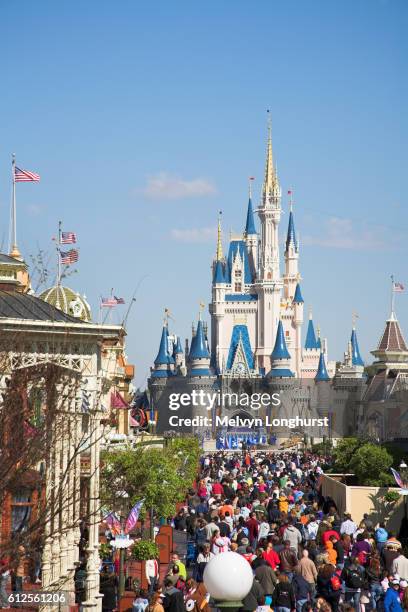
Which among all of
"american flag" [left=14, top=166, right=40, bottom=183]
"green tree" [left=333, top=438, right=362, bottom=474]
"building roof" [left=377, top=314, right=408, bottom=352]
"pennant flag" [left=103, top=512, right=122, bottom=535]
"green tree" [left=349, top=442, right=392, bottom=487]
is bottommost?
"pennant flag" [left=103, top=512, right=122, bottom=535]

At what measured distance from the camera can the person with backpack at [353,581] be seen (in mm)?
18438

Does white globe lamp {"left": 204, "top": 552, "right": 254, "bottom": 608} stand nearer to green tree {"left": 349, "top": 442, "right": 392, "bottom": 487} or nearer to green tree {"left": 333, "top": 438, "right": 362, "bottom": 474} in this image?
green tree {"left": 349, "top": 442, "right": 392, "bottom": 487}

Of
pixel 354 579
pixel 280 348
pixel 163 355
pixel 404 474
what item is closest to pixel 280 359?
pixel 280 348

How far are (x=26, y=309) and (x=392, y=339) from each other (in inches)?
4299

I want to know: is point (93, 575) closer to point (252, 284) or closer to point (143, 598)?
point (143, 598)

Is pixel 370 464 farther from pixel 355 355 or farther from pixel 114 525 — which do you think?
pixel 355 355

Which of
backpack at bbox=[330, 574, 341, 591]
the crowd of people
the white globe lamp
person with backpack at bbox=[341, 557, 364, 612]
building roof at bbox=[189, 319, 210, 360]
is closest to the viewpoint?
the white globe lamp

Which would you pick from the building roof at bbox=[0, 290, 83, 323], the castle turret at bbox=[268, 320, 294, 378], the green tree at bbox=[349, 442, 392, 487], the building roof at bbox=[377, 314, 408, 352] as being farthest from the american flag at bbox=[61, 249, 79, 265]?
the castle turret at bbox=[268, 320, 294, 378]

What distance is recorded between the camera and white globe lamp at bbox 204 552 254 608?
31.3 feet

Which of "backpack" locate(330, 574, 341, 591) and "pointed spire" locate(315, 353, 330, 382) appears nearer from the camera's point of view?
"backpack" locate(330, 574, 341, 591)

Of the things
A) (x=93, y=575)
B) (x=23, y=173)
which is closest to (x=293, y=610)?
(x=93, y=575)

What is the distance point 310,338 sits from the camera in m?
158

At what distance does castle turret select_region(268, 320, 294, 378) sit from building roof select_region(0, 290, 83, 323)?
120 meters

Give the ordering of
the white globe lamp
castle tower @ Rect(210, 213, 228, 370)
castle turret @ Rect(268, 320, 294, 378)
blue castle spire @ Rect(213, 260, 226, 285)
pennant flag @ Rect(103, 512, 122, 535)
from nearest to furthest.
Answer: the white globe lamp, pennant flag @ Rect(103, 512, 122, 535), castle turret @ Rect(268, 320, 294, 378), castle tower @ Rect(210, 213, 228, 370), blue castle spire @ Rect(213, 260, 226, 285)
